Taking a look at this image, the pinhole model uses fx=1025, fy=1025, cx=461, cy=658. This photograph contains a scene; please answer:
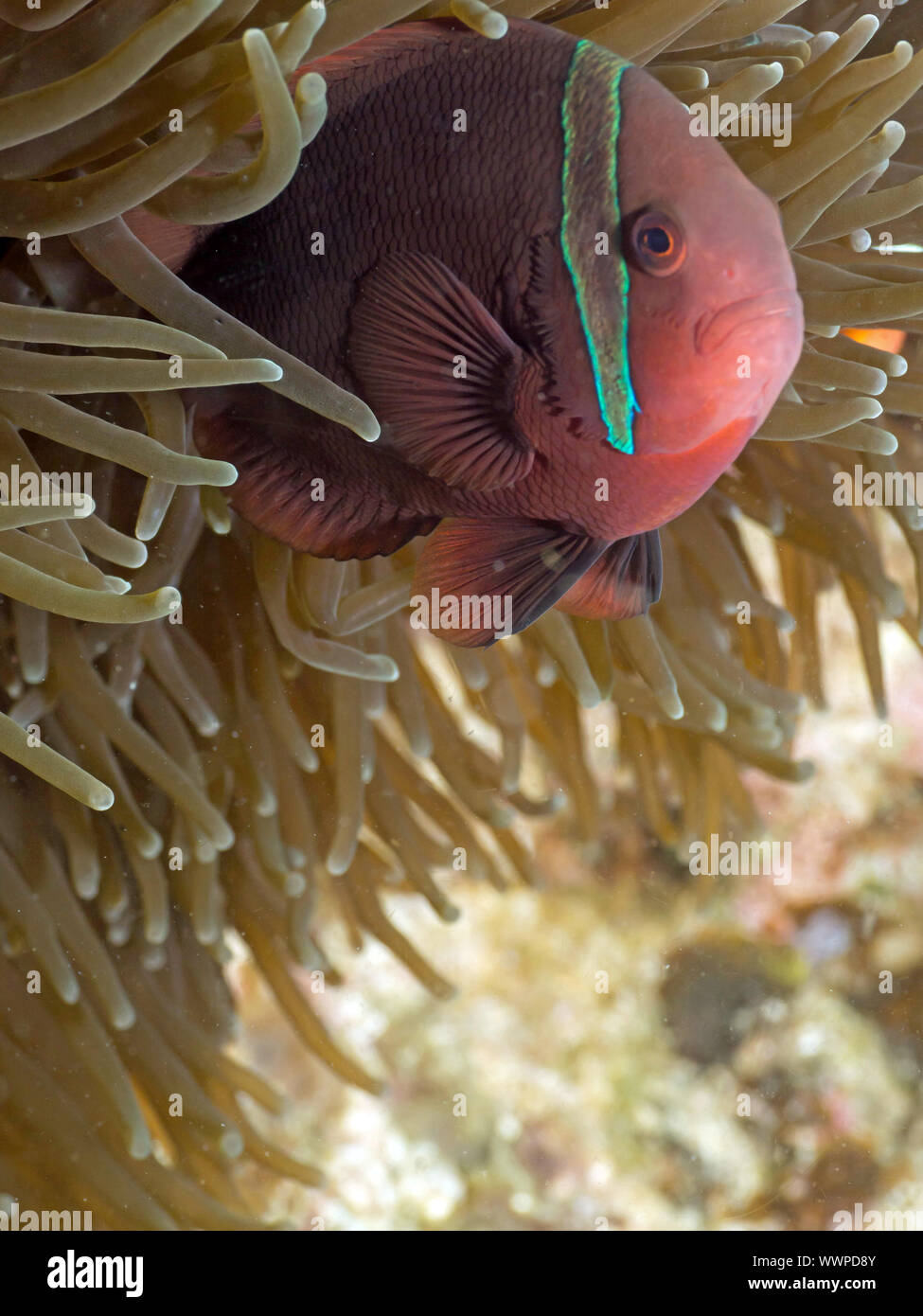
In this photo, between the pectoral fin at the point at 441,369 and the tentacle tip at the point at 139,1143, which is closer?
the pectoral fin at the point at 441,369

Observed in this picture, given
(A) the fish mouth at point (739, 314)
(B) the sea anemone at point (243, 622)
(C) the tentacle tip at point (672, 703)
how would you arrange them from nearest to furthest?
(A) the fish mouth at point (739, 314)
(B) the sea anemone at point (243, 622)
(C) the tentacle tip at point (672, 703)

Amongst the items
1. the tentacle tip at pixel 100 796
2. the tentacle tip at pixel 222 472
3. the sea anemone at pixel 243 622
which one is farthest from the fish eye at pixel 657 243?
the tentacle tip at pixel 100 796

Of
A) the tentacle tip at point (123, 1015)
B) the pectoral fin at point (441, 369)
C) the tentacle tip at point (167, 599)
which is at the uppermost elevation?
the pectoral fin at point (441, 369)

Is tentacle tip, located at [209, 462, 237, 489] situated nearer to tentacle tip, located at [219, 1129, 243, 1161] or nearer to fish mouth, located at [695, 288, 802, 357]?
fish mouth, located at [695, 288, 802, 357]

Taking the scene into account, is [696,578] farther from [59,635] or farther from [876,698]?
[59,635]

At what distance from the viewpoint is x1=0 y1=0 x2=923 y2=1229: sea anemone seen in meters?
0.73

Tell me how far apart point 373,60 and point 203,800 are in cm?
68

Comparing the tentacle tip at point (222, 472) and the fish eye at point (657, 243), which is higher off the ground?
the fish eye at point (657, 243)

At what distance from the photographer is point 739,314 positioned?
0.62m

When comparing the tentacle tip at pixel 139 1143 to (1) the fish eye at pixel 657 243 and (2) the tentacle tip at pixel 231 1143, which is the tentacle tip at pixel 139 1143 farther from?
(1) the fish eye at pixel 657 243

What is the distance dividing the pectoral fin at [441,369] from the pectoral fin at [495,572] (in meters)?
0.05

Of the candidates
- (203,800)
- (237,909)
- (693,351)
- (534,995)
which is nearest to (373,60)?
(693,351)

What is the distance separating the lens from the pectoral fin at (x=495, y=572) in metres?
0.76

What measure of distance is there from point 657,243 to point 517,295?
3.9 inches
